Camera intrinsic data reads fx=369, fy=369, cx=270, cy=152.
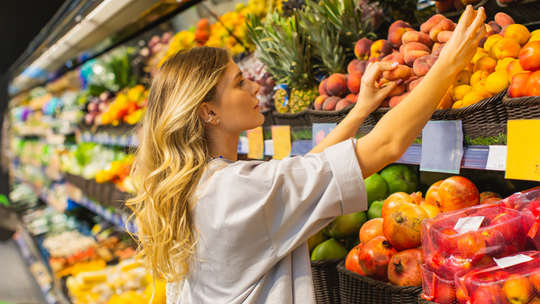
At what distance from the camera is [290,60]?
1.68 meters

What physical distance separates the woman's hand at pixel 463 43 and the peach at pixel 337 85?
0.60m

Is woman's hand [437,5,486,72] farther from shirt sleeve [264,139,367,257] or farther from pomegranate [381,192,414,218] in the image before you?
pomegranate [381,192,414,218]

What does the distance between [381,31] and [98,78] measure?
376cm

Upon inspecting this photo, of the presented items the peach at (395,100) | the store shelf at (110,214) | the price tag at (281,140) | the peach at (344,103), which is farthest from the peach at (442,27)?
the store shelf at (110,214)

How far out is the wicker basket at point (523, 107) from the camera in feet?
2.57

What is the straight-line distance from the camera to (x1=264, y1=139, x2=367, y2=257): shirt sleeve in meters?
0.82

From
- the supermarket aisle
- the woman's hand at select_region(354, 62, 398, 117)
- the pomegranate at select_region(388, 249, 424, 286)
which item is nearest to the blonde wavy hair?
the woman's hand at select_region(354, 62, 398, 117)

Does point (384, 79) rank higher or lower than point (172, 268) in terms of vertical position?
higher

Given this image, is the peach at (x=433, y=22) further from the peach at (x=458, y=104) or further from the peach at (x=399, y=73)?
the peach at (x=458, y=104)

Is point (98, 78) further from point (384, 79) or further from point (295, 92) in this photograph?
point (384, 79)

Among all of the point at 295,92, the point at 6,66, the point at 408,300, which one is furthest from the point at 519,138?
the point at 6,66

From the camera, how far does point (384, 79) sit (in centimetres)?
117

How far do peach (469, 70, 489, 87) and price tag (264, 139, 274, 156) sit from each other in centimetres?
98

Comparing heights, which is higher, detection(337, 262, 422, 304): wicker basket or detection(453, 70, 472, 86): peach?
detection(453, 70, 472, 86): peach
